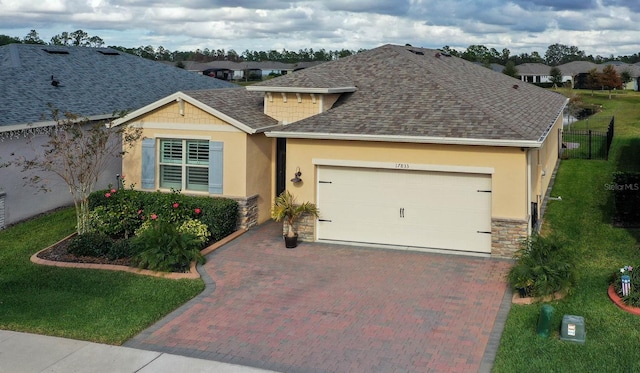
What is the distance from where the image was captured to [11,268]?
567 inches

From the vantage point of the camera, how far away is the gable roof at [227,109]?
57.1 feet

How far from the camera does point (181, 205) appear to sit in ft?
55.4

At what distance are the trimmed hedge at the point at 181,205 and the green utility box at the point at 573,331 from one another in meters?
9.16

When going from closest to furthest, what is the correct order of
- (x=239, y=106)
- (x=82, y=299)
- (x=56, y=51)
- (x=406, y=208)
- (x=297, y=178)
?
(x=82, y=299), (x=406, y=208), (x=297, y=178), (x=239, y=106), (x=56, y=51)

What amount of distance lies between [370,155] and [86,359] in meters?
8.65

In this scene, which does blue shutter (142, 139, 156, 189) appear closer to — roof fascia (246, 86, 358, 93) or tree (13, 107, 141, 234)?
tree (13, 107, 141, 234)

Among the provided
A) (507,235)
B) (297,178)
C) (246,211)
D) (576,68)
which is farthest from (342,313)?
(576,68)

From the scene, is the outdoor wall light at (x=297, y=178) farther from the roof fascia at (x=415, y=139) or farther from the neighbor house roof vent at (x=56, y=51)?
the neighbor house roof vent at (x=56, y=51)

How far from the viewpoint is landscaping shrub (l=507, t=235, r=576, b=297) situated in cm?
1190

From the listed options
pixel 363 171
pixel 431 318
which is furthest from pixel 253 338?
pixel 363 171

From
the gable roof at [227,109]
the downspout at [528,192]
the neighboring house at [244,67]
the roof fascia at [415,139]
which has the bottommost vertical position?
the downspout at [528,192]

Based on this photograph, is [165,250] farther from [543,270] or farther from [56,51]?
[56,51]

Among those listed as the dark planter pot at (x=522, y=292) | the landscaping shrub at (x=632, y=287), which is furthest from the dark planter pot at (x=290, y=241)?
the landscaping shrub at (x=632, y=287)

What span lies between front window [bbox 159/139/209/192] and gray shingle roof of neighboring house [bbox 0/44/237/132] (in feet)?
11.9
